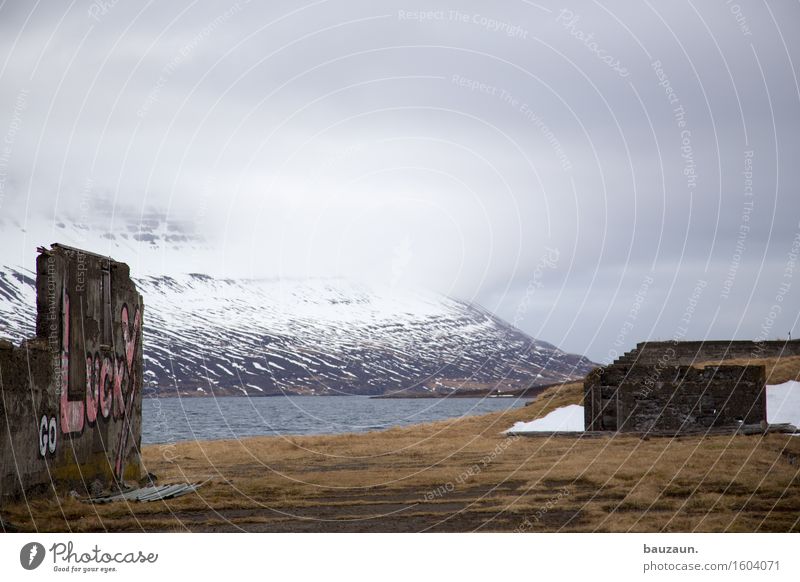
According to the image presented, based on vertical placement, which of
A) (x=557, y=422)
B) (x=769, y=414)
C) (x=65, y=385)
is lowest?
(x=557, y=422)

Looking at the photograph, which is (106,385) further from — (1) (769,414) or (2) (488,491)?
(1) (769,414)

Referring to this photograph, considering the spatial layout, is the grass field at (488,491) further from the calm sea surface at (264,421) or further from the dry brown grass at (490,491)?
the calm sea surface at (264,421)

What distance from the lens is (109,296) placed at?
2109 cm

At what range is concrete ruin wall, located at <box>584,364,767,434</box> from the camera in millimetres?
27891

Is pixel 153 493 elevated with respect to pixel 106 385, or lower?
lower

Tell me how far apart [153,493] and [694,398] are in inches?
650

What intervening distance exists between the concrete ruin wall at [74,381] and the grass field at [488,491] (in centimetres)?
100

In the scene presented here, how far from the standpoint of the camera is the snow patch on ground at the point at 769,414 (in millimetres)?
28656

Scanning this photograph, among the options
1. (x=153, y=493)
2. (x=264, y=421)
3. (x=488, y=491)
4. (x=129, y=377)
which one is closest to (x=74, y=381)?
(x=153, y=493)

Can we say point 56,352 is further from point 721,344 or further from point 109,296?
point 721,344

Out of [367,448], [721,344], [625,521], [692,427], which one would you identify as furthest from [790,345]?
[625,521]

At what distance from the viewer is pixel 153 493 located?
61.4 feet
